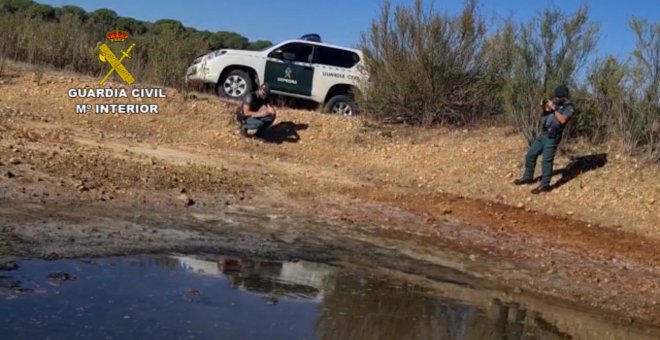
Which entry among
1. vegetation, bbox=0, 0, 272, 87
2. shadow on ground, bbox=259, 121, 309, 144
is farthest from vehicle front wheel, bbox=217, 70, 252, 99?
shadow on ground, bbox=259, 121, 309, 144

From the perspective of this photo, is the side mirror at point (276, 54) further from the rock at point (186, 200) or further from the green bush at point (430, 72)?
the rock at point (186, 200)

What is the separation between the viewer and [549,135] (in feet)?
37.4

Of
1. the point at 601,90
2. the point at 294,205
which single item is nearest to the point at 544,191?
the point at 601,90

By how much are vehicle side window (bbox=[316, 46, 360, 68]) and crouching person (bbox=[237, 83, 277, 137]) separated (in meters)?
2.90

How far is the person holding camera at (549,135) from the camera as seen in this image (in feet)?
37.2

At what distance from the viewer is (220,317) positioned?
5.35m

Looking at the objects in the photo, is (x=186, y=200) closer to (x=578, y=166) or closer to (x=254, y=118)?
(x=254, y=118)

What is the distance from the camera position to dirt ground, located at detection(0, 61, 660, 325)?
7.54 m

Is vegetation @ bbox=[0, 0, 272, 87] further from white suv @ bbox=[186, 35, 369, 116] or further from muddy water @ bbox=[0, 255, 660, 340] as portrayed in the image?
muddy water @ bbox=[0, 255, 660, 340]

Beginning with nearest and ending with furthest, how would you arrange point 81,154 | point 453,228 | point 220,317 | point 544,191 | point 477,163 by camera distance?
point 220,317, point 453,228, point 81,154, point 544,191, point 477,163

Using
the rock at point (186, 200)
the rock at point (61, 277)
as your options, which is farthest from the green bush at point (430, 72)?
the rock at point (61, 277)

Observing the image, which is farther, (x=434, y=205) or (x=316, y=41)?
(x=316, y=41)

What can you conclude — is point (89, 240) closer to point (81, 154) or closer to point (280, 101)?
point (81, 154)

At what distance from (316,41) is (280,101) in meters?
1.43
